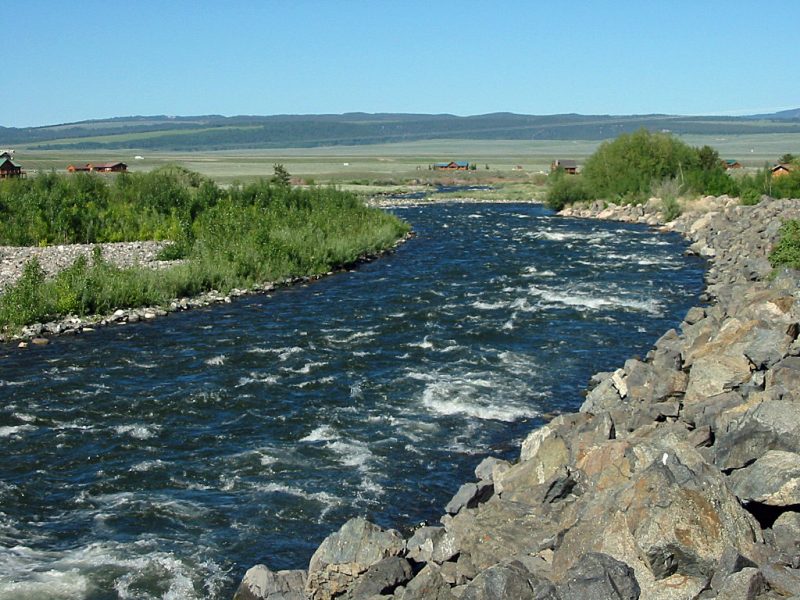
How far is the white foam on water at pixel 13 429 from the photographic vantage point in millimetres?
17516

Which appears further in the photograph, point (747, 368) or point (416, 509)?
point (747, 368)

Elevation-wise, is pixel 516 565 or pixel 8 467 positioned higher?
pixel 516 565

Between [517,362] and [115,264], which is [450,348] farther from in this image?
[115,264]

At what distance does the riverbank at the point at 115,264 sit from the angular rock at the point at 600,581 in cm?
2022

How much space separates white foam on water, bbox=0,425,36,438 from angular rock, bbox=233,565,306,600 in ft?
28.6

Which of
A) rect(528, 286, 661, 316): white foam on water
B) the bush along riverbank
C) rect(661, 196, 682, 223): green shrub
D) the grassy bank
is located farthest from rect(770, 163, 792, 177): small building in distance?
the bush along riverbank

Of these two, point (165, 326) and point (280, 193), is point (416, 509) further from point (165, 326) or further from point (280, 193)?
point (280, 193)

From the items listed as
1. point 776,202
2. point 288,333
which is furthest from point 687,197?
point 288,333

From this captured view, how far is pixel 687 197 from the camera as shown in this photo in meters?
64.1

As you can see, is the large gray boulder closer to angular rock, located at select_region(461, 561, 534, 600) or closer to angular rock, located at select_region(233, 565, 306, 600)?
angular rock, located at select_region(233, 565, 306, 600)

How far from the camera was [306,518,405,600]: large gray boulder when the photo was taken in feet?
34.4

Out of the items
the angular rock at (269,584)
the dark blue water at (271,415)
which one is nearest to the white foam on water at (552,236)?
the dark blue water at (271,415)

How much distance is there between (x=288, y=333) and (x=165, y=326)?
4144 millimetres

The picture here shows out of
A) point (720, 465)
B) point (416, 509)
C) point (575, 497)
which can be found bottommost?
point (416, 509)
